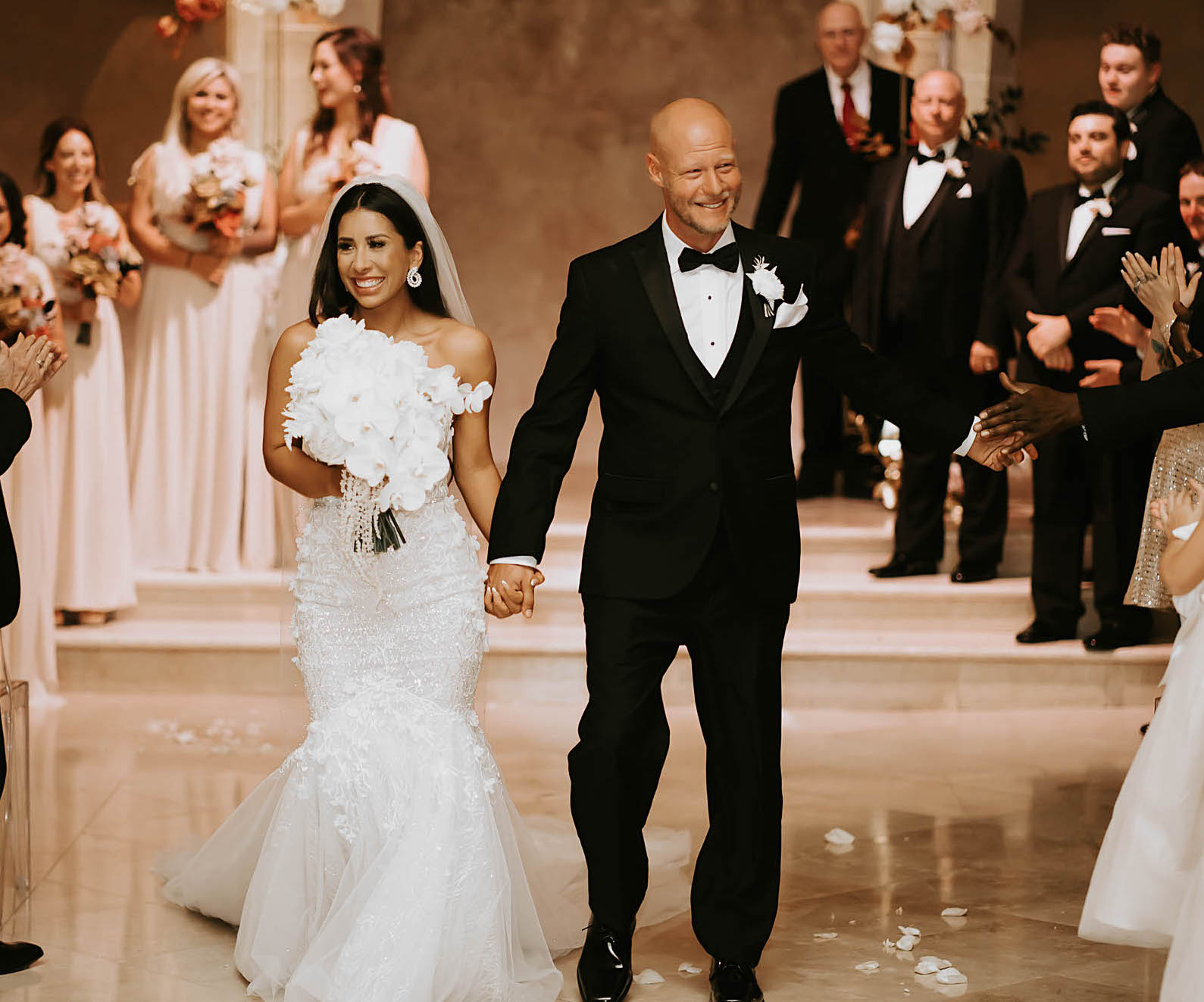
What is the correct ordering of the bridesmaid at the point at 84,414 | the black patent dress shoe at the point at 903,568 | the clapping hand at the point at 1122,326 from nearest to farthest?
the clapping hand at the point at 1122,326 < the bridesmaid at the point at 84,414 < the black patent dress shoe at the point at 903,568

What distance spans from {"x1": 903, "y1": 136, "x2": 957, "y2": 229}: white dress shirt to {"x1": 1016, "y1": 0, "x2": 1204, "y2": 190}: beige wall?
2.74m

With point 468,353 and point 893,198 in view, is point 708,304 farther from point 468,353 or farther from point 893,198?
point 893,198

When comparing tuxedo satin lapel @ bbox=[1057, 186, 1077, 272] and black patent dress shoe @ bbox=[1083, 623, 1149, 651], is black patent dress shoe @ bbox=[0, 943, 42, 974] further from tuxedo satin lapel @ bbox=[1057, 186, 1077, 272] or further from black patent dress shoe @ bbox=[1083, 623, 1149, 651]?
tuxedo satin lapel @ bbox=[1057, 186, 1077, 272]

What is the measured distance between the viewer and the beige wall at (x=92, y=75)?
973 cm

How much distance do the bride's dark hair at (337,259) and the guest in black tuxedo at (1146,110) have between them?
4109 mm

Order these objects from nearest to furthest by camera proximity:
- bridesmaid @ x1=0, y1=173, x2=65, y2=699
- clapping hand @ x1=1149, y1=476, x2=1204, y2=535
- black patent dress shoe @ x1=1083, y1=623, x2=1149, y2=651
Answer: clapping hand @ x1=1149, y1=476, x2=1204, y2=535
bridesmaid @ x1=0, y1=173, x2=65, y2=699
black patent dress shoe @ x1=1083, y1=623, x2=1149, y2=651

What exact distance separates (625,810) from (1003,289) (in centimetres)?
423

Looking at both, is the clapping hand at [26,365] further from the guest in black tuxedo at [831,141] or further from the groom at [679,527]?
the guest in black tuxedo at [831,141]

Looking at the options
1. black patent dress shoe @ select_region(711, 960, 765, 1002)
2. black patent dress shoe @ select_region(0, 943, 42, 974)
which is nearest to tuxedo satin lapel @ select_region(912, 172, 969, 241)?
black patent dress shoe @ select_region(711, 960, 765, 1002)

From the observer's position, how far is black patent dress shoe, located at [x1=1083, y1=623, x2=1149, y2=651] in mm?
7129

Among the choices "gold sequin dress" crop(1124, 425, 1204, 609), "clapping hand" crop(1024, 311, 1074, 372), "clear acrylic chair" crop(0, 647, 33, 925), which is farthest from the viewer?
"clapping hand" crop(1024, 311, 1074, 372)

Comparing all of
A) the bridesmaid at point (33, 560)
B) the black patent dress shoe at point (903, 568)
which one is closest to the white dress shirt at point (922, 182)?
the black patent dress shoe at point (903, 568)

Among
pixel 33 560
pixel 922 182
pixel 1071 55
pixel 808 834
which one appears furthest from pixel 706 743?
pixel 1071 55

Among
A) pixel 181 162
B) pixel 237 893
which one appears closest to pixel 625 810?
pixel 237 893
